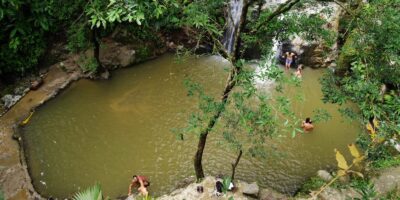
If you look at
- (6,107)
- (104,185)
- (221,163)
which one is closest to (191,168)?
(221,163)

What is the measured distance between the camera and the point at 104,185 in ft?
39.0

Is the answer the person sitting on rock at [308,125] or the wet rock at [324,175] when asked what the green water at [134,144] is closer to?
the person sitting on rock at [308,125]

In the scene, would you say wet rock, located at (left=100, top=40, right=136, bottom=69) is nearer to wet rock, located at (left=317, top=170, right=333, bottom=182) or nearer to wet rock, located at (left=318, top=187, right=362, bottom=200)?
wet rock, located at (left=317, top=170, right=333, bottom=182)

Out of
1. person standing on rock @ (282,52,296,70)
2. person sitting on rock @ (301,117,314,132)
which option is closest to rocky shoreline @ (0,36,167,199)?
person standing on rock @ (282,52,296,70)

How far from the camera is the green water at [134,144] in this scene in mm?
12141

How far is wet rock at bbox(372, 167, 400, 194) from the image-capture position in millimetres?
11023

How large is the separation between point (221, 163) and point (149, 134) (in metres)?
3.07

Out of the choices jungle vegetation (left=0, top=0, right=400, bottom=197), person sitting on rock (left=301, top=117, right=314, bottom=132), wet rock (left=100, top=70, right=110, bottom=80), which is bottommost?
wet rock (left=100, top=70, right=110, bottom=80)

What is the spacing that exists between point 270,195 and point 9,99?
11.3 meters

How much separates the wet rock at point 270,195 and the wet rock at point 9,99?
10.7 metres

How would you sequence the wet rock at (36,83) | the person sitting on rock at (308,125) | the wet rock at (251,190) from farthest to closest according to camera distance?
the wet rock at (36,83) → the person sitting on rock at (308,125) → the wet rock at (251,190)

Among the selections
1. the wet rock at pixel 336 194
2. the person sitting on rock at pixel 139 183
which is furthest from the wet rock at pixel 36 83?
the wet rock at pixel 336 194

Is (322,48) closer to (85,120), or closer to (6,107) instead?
(85,120)

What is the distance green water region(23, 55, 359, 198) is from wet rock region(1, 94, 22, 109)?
47.7 inches
